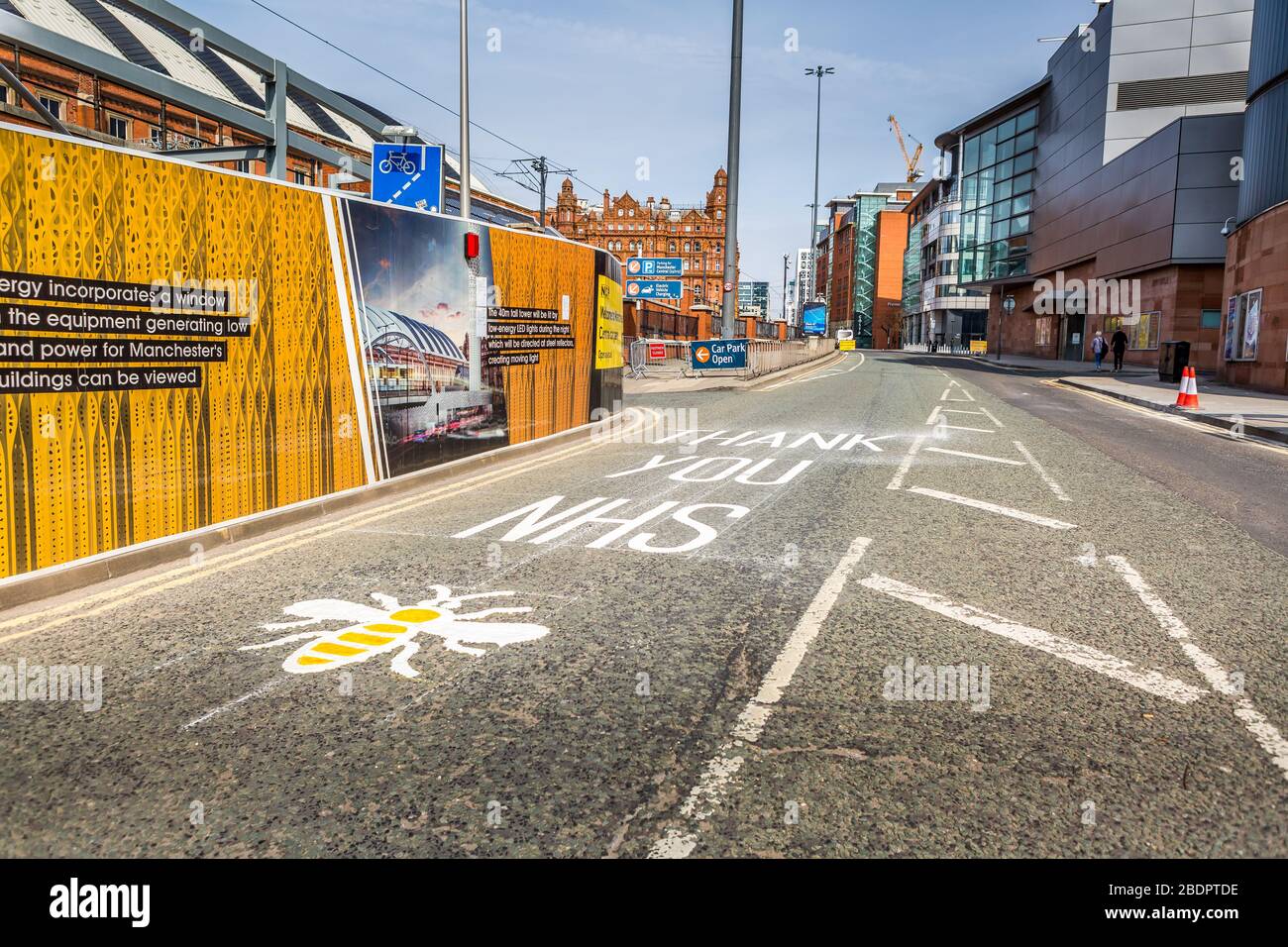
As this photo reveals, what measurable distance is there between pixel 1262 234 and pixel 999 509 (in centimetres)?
2289

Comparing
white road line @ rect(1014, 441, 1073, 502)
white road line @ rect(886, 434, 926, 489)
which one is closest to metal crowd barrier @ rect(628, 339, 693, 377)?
white road line @ rect(886, 434, 926, 489)

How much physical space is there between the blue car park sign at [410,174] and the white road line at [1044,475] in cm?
812

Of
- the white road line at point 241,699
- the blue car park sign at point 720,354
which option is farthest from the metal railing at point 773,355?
the white road line at point 241,699

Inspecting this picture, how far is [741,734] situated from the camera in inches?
132

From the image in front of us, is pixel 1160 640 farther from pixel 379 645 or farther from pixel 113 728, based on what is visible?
pixel 113 728

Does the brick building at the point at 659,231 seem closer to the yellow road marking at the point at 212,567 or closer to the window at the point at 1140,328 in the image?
the window at the point at 1140,328

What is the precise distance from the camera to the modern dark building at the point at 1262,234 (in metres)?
23.2

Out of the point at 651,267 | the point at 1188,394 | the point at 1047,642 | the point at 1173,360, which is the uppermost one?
the point at 651,267

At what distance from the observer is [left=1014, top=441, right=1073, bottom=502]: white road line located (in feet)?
27.9

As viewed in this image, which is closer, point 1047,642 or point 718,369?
point 1047,642

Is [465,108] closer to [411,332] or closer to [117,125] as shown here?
[411,332]

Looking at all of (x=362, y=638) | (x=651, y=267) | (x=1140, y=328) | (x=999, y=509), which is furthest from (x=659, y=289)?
(x=362, y=638)

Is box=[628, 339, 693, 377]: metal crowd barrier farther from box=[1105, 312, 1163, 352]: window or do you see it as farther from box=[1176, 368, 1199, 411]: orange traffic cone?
box=[1105, 312, 1163, 352]: window
